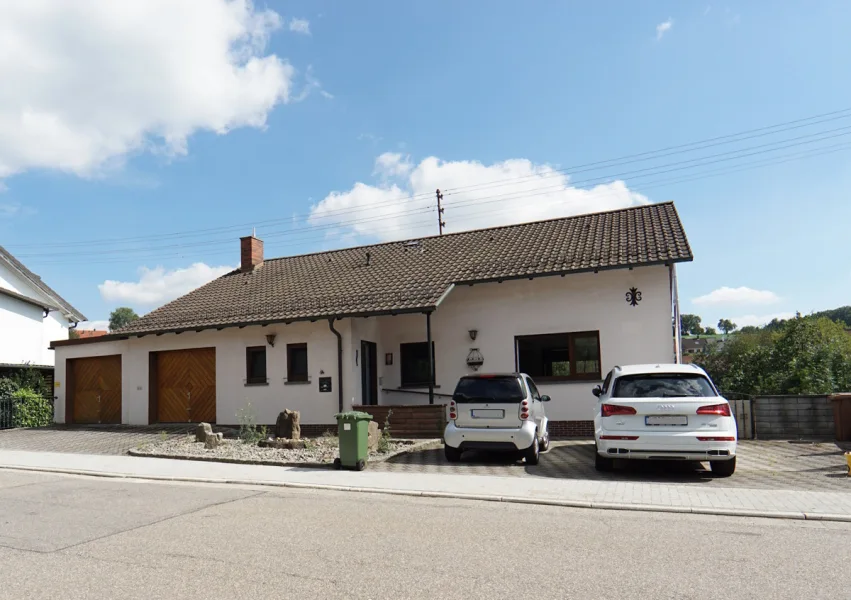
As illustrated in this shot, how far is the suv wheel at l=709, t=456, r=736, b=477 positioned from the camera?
952cm

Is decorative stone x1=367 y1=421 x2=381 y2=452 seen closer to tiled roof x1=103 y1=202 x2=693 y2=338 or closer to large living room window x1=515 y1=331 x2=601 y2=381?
tiled roof x1=103 y1=202 x2=693 y2=338

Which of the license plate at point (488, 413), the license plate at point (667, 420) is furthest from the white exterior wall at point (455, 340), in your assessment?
the license plate at point (667, 420)

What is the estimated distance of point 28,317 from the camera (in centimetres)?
2981

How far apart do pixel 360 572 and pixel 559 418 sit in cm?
1118

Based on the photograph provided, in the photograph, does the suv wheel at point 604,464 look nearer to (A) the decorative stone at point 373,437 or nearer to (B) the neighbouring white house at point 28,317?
(A) the decorative stone at point 373,437

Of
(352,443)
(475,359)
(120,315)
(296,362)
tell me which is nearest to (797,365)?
(475,359)

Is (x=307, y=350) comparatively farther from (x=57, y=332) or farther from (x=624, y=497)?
(x=57, y=332)

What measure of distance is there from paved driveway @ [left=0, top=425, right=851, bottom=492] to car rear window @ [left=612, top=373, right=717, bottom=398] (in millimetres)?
1268

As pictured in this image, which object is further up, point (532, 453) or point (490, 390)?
point (490, 390)

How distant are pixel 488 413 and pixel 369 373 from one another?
7298mm

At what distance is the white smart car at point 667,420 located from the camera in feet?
30.0

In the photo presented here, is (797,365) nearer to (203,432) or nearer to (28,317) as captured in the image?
(203,432)

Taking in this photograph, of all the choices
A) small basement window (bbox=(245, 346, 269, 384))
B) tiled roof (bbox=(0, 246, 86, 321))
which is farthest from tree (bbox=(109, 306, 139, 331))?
small basement window (bbox=(245, 346, 269, 384))

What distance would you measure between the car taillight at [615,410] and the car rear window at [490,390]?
161 centimetres
